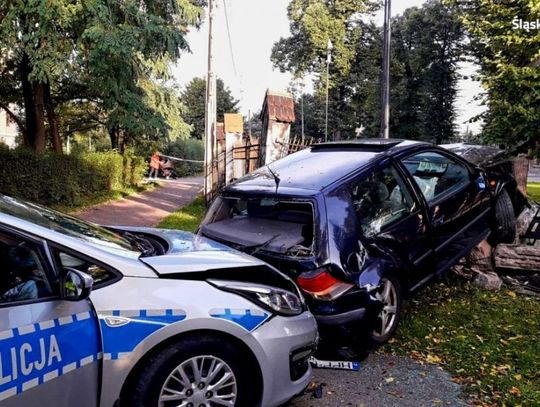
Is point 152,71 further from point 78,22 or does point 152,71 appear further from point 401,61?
point 401,61

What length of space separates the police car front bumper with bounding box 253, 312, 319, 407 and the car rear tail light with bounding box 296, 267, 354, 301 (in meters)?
0.53

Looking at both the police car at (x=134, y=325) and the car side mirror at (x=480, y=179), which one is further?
the car side mirror at (x=480, y=179)

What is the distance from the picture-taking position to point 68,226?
113 inches

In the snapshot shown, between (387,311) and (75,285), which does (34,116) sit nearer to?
(387,311)

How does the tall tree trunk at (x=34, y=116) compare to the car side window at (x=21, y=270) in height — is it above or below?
above

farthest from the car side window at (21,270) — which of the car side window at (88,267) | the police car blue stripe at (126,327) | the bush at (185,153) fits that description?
the bush at (185,153)

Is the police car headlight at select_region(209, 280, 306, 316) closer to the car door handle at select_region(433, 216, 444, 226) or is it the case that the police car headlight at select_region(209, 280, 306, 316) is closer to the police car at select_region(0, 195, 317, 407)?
the police car at select_region(0, 195, 317, 407)

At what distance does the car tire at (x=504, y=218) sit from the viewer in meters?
5.79

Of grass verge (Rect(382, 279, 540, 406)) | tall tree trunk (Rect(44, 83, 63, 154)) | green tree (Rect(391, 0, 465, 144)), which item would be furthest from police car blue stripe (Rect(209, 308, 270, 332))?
green tree (Rect(391, 0, 465, 144))

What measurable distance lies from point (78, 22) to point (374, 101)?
101ft

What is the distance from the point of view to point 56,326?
7.19 ft

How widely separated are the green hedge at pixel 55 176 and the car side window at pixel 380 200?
357 inches

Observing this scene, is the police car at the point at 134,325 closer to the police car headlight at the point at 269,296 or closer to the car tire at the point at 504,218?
the police car headlight at the point at 269,296

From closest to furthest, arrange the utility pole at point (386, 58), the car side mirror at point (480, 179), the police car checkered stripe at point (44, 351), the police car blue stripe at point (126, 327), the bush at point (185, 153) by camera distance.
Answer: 1. the police car checkered stripe at point (44, 351)
2. the police car blue stripe at point (126, 327)
3. the car side mirror at point (480, 179)
4. the utility pole at point (386, 58)
5. the bush at point (185, 153)
